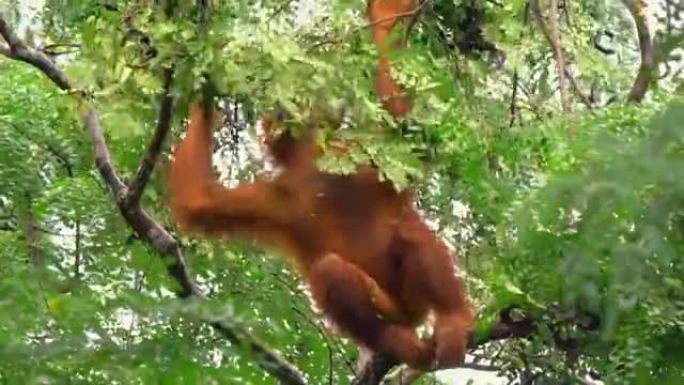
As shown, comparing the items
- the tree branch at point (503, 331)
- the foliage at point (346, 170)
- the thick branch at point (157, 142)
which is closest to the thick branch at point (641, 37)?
the foliage at point (346, 170)

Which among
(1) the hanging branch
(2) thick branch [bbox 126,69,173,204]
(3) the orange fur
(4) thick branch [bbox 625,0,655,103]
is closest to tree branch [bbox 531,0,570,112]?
(1) the hanging branch

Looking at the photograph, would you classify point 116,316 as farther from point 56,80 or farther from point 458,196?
point 458,196

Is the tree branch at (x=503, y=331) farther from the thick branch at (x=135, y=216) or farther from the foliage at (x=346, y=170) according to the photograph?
the thick branch at (x=135, y=216)

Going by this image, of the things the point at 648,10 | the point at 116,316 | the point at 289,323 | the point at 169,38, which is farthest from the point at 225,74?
the point at 289,323

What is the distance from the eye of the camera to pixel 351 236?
6.88 feet

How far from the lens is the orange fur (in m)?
1.98

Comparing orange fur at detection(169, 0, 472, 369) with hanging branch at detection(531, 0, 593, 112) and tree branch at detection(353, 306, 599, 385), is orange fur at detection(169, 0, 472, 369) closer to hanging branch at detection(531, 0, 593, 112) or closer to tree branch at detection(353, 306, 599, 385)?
tree branch at detection(353, 306, 599, 385)

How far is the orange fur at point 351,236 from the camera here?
78.1 inches

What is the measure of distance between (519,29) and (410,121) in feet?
1.23

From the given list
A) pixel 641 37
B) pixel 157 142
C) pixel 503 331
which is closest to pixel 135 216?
pixel 157 142

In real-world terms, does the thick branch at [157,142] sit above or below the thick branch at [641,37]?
below

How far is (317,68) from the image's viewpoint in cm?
150

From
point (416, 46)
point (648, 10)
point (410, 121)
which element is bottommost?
point (410, 121)

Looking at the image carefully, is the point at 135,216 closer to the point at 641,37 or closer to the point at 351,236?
the point at 351,236
